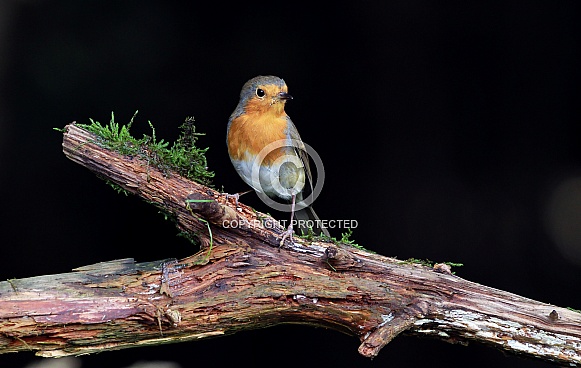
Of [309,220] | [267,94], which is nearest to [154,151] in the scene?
[267,94]

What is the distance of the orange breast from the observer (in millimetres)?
3596

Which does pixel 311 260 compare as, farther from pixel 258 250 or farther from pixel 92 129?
pixel 92 129

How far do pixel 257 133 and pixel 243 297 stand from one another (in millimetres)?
1000

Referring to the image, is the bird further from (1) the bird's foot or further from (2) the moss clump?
(1) the bird's foot

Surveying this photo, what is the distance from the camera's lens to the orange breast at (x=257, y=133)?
360 centimetres

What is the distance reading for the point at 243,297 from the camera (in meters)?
2.93

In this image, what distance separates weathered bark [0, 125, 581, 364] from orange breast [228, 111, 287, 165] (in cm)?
55

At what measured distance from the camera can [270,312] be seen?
2.96 m

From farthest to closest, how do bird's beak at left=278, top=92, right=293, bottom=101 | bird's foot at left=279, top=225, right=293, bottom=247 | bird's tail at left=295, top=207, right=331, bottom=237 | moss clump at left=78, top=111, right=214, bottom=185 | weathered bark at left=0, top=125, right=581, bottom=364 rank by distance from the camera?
bird's tail at left=295, top=207, right=331, bottom=237 < bird's beak at left=278, top=92, right=293, bottom=101 < moss clump at left=78, top=111, right=214, bottom=185 < bird's foot at left=279, top=225, right=293, bottom=247 < weathered bark at left=0, top=125, right=581, bottom=364

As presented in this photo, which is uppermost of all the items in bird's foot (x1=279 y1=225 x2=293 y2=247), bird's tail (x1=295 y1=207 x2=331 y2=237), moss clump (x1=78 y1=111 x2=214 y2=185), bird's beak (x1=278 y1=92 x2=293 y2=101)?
bird's beak (x1=278 y1=92 x2=293 y2=101)

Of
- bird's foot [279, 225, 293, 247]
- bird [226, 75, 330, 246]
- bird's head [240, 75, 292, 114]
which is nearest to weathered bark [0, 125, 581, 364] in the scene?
bird's foot [279, 225, 293, 247]

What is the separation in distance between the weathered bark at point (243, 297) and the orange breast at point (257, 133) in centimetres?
55

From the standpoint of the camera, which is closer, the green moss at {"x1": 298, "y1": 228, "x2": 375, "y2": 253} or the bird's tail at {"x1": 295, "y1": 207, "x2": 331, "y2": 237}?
the green moss at {"x1": 298, "y1": 228, "x2": 375, "y2": 253}

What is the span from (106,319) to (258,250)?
27.4 inches
